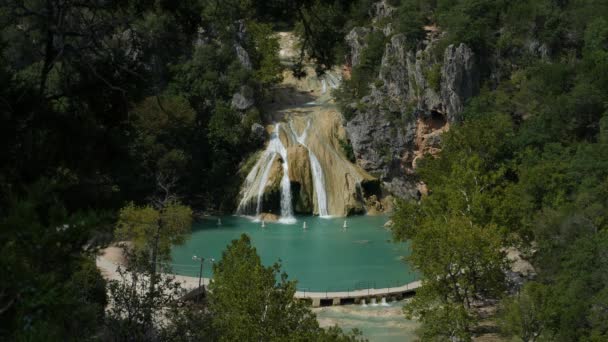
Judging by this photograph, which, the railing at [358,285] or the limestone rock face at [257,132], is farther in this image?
the limestone rock face at [257,132]

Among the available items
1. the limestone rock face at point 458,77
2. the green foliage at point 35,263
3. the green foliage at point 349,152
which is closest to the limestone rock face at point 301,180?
the green foliage at point 349,152

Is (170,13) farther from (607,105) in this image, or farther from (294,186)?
(294,186)

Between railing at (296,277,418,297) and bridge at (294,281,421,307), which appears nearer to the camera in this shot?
bridge at (294,281,421,307)

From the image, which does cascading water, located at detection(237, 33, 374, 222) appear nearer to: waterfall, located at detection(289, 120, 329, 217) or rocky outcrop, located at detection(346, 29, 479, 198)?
waterfall, located at detection(289, 120, 329, 217)

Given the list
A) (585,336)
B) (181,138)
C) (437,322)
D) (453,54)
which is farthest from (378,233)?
(585,336)

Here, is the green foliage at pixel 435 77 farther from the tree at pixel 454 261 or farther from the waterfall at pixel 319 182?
the tree at pixel 454 261

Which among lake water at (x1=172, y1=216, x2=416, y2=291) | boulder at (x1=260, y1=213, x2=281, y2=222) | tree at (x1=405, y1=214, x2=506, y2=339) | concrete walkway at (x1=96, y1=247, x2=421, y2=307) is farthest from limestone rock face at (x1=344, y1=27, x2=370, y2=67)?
tree at (x1=405, y1=214, x2=506, y2=339)
